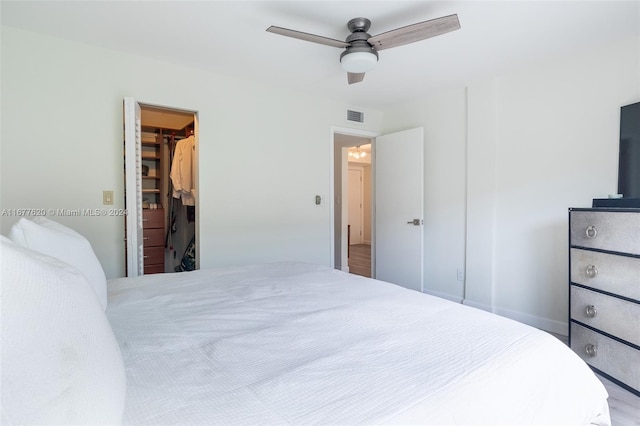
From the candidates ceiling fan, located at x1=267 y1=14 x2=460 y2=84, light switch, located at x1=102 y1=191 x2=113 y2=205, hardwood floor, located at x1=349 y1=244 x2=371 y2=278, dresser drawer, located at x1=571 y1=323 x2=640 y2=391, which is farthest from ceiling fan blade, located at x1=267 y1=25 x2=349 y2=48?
hardwood floor, located at x1=349 y1=244 x2=371 y2=278

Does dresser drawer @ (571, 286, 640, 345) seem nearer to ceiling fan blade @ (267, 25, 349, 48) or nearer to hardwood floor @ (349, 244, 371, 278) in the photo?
ceiling fan blade @ (267, 25, 349, 48)

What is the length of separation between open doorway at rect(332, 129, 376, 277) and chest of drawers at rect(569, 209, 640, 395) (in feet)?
7.64

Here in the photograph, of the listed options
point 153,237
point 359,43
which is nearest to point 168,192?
point 153,237

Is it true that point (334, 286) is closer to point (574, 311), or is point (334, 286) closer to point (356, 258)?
point (574, 311)

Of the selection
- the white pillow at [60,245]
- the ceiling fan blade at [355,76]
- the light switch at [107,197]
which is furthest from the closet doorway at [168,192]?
the white pillow at [60,245]

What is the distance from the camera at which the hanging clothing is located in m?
3.89

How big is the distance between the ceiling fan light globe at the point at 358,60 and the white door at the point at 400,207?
68.4 inches

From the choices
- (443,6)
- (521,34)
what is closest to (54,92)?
(443,6)


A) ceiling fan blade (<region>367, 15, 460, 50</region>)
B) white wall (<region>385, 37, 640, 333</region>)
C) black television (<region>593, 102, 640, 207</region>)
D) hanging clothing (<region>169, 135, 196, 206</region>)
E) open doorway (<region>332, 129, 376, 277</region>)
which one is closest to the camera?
ceiling fan blade (<region>367, 15, 460, 50</region>)

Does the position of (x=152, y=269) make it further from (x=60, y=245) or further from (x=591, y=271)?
(x=591, y=271)

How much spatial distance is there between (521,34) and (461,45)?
1.30 feet

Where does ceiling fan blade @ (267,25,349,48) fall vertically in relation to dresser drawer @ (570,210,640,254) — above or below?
above

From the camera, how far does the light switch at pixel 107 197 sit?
8.51 ft

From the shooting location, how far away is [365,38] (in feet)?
6.90
